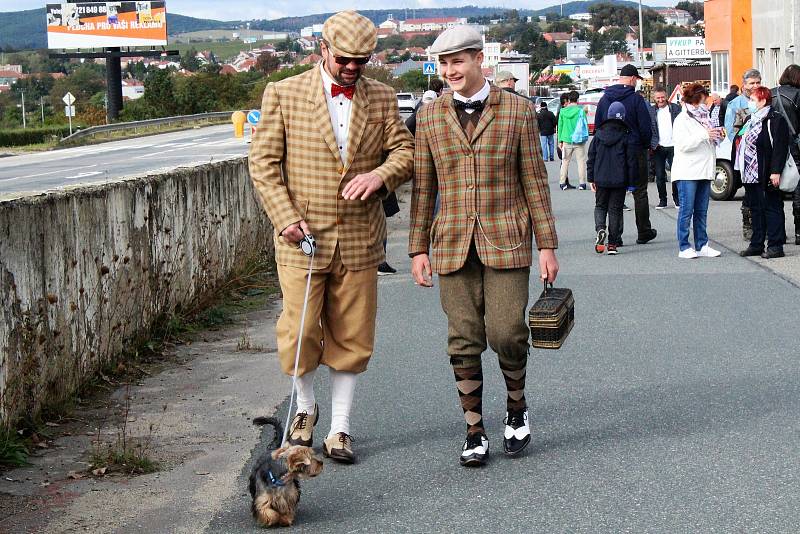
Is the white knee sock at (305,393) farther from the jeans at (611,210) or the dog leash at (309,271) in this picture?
the jeans at (611,210)

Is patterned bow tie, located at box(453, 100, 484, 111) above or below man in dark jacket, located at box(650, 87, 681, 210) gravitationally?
above

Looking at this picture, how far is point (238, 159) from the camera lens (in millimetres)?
12484

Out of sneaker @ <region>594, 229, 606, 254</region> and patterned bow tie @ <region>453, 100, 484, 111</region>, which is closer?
patterned bow tie @ <region>453, 100, 484, 111</region>

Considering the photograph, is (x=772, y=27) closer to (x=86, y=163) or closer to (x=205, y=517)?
(x=86, y=163)

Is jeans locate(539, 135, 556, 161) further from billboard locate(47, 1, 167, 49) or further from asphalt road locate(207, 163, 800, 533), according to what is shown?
billboard locate(47, 1, 167, 49)

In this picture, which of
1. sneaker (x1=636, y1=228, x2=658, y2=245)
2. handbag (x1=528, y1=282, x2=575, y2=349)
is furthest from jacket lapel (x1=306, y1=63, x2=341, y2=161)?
sneaker (x1=636, y1=228, x2=658, y2=245)

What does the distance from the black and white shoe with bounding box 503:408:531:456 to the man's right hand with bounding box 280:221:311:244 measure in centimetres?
128

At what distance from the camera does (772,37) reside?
43562mm

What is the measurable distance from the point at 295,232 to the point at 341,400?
907 millimetres

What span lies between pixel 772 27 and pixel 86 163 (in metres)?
23.4

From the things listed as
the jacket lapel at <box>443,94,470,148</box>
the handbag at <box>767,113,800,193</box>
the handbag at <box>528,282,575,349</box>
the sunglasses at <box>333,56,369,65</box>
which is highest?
the sunglasses at <box>333,56,369,65</box>

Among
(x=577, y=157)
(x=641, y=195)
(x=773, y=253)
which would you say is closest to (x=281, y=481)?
(x=773, y=253)

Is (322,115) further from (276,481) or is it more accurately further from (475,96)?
(276,481)

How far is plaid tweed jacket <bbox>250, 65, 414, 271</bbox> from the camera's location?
19.2ft
